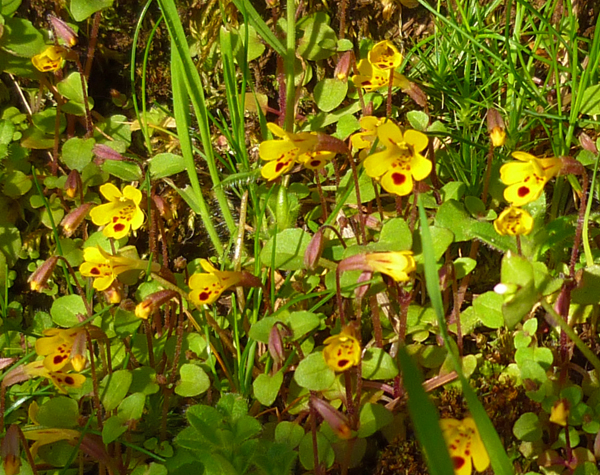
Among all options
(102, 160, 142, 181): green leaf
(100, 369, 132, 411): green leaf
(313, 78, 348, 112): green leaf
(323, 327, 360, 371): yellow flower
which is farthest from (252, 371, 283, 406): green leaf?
(313, 78, 348, 112): green leaf

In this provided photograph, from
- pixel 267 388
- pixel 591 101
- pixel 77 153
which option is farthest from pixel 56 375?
pixel 591 101

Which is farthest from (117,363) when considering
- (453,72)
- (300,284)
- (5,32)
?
(453,72)

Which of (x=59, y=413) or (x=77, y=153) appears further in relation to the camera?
(x=77, y=153)

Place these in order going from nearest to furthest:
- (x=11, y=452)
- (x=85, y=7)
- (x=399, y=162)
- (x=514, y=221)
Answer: (x=11, y=452) < (x=514, y=221) < (x=399, y=162) < (x=85, y=7)

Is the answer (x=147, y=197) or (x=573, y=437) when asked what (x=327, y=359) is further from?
(x=147, y=197)

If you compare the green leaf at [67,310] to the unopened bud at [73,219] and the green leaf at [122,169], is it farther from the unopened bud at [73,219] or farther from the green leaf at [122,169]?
the green leaf at [122,169]

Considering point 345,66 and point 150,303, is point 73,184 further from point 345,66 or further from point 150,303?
point 345,66

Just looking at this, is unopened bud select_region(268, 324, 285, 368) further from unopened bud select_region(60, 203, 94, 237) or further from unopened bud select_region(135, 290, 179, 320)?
unopened bud select_region(60, 203, 94, 237)

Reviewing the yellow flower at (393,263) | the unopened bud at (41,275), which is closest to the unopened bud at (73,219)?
the unopened bud at (41,275)
